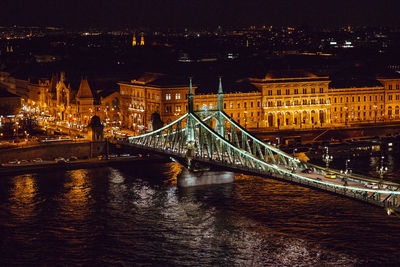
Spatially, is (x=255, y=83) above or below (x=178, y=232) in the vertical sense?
above

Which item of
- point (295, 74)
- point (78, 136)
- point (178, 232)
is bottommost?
point (178, 232)

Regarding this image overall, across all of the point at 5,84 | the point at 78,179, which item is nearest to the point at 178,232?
the point at 78,179

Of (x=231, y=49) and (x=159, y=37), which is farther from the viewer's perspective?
(x=159, y=37)

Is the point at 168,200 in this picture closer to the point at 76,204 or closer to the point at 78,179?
the point at 76,204

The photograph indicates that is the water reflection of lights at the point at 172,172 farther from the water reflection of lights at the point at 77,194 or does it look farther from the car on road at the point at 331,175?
the car on road at the point at 331,175

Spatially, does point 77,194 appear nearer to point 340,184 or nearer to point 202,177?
point 202,177

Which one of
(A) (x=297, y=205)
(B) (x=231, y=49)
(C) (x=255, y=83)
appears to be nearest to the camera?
(A) (x=297, y=205)
